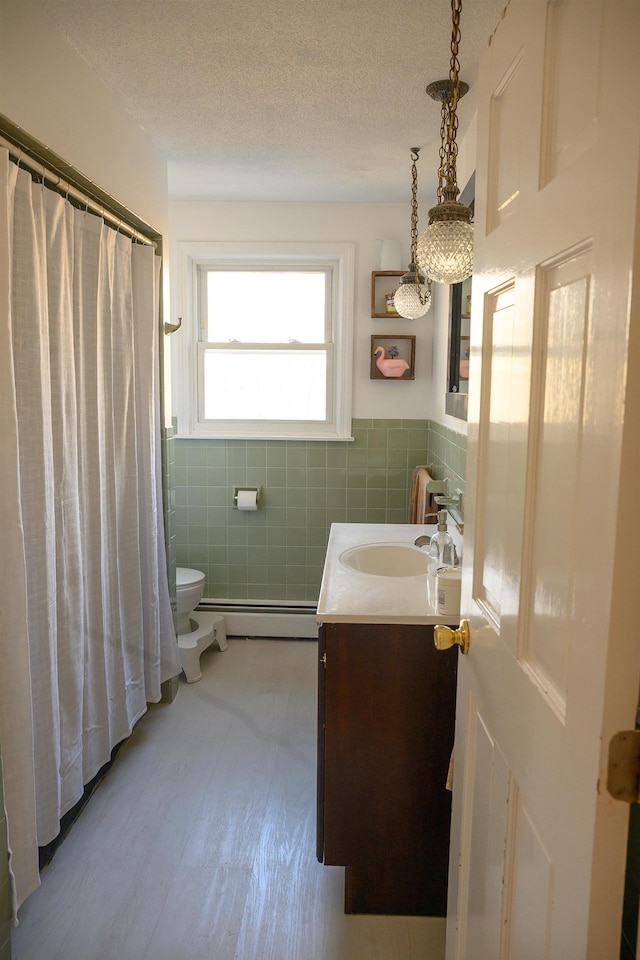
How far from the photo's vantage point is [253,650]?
3707 millimetres

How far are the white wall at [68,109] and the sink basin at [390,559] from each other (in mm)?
1582

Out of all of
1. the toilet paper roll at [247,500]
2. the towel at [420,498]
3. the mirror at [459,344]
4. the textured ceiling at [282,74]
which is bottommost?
the toilet paper roll at [247,500]

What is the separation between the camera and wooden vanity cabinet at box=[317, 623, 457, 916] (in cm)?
178

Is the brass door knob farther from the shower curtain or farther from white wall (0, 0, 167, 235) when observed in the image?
white wall (0, 0, 167, 235)

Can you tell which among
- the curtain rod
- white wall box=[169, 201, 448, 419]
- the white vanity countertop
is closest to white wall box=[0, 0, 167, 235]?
the curtain rod

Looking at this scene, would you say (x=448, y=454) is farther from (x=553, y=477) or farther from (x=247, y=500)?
(x=553, y=477)

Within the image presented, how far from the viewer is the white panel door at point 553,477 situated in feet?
2.02

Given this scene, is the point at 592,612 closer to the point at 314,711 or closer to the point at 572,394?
the point at 572,394

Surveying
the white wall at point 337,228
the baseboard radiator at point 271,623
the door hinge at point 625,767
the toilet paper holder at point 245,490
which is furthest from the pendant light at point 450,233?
the baseboard radiator at point 271,623

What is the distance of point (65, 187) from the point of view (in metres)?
1.96

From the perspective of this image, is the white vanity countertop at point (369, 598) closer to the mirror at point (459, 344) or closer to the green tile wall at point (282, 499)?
the mirror at point (459, 344)

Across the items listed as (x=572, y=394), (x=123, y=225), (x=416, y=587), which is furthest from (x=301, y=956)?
(x=123, y=225)

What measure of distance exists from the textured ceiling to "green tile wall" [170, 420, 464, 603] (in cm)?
144

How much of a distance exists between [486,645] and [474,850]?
0.39m
